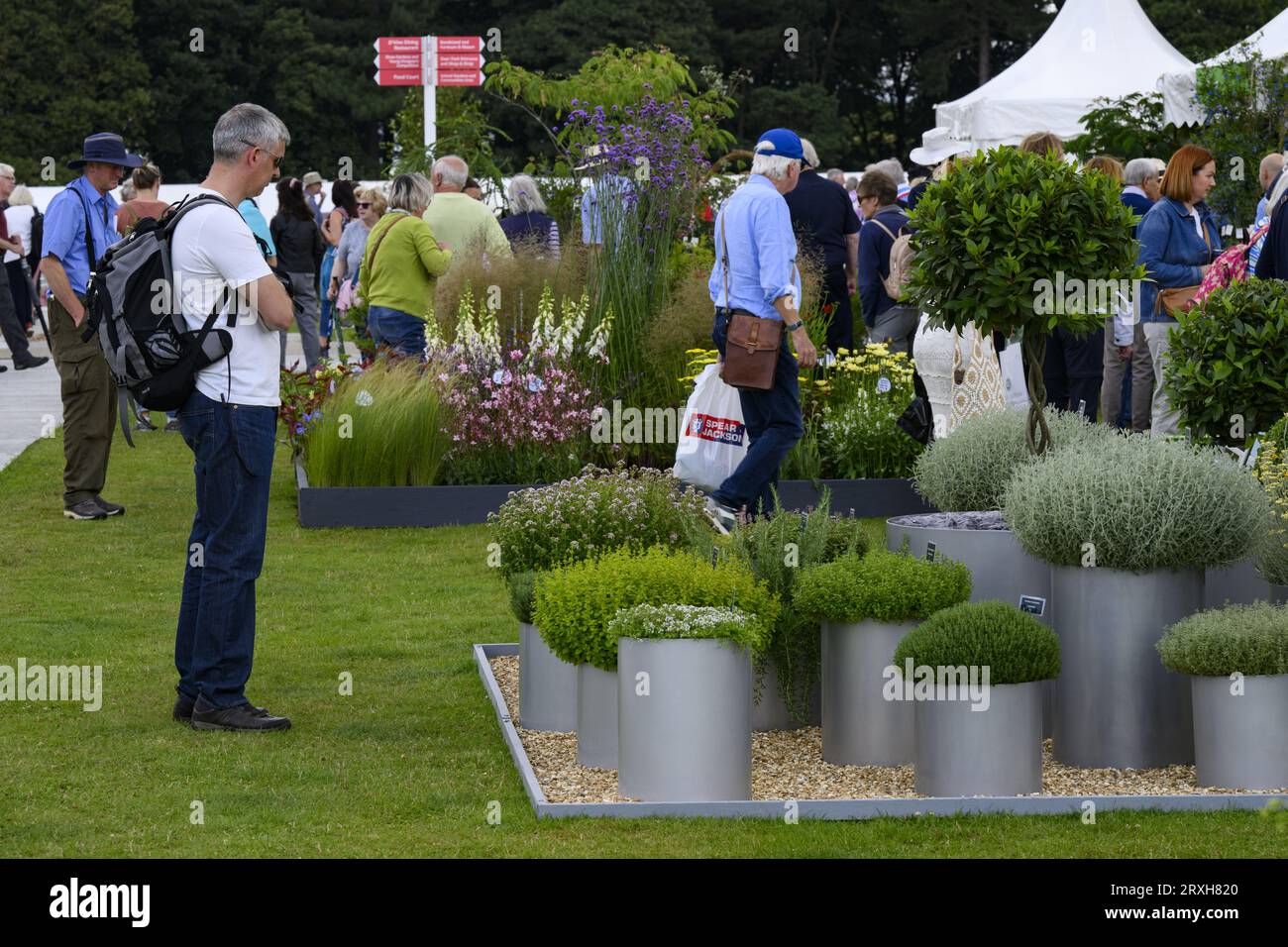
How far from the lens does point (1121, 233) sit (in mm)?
6551

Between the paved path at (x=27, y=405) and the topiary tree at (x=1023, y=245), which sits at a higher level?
the topiary tree at (x=1023, y=245)

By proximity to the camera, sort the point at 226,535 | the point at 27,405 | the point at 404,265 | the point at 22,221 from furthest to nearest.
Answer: the point at 22,221
the point at 27,405
the point at 404,265
the point at 226,535

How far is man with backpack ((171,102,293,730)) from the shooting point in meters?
6.25

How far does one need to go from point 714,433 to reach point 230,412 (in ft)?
12.5

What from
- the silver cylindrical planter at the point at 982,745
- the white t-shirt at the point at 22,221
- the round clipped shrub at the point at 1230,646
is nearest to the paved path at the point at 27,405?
the white t-shirt at the point at 22,221

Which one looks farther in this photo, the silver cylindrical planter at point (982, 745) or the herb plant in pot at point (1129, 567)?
the herb plant in pot at point (1129, 567)

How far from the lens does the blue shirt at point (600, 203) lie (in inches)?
487

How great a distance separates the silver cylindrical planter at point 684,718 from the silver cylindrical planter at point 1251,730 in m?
1.46

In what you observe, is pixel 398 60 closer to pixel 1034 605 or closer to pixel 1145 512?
pixel 1034 605

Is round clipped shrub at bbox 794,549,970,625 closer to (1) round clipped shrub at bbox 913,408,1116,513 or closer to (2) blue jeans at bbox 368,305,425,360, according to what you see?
(1) round clipped shrub at bbox 913,408,1116,513

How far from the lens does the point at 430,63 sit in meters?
29.0

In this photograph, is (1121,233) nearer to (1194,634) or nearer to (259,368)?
(1194,634)

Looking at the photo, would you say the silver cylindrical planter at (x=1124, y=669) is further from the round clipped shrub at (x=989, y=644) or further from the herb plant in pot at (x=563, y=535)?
the herb plant in pot at (x=563, y=535)

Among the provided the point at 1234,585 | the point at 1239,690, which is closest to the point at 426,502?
the point at 1234,585
